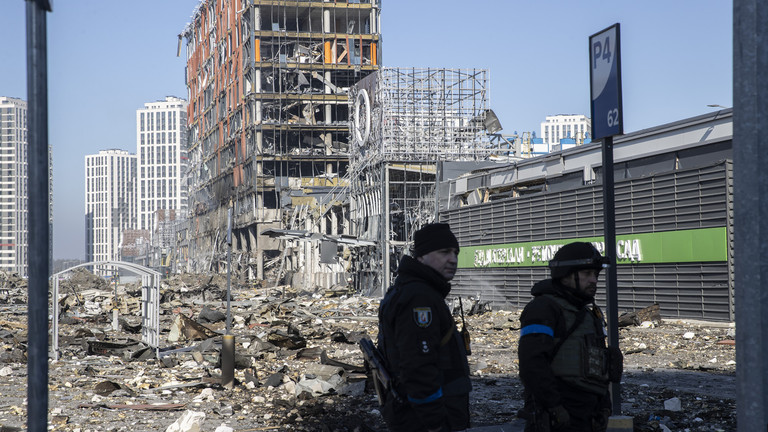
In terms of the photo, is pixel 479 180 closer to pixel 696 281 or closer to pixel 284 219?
pixel 696 281

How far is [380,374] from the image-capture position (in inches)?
181

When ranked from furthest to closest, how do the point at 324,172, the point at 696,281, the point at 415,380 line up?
the point at 324,172
the point at 696,281
the point at 415,380

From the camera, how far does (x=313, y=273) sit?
188 ft

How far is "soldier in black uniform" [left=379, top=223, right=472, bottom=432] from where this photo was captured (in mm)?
4203

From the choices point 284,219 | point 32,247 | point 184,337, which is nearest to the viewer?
point 32,247

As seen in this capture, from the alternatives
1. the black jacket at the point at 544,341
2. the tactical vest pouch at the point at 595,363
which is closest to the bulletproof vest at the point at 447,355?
the black jacket at the point at 544,341

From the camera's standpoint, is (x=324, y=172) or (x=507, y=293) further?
(x=324, y=172)

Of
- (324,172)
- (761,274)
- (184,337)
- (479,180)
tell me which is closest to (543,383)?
(761,274)

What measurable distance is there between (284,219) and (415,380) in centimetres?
6507

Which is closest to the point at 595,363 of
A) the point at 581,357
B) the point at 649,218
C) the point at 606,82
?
the point at 581,357

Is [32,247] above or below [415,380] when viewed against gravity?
above

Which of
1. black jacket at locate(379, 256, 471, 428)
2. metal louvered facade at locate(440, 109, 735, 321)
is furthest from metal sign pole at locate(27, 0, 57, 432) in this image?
metal louvered facade at locate(440, 109, 735, 321)

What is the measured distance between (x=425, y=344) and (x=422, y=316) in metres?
0.15

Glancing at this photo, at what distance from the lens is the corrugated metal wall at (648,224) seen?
21969 millimetres
